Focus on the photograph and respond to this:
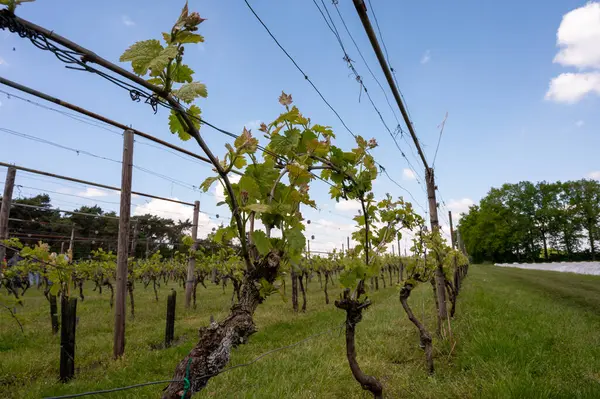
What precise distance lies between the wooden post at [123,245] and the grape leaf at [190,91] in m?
5.62

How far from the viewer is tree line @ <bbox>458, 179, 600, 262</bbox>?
54375 millimetres

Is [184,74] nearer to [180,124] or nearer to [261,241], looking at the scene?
[180,124]

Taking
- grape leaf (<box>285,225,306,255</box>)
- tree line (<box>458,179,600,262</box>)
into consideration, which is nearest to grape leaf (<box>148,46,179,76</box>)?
grape leaf (<box>285,225,306,255</box>)

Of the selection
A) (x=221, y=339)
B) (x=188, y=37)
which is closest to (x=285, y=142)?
(x=188, y=37)

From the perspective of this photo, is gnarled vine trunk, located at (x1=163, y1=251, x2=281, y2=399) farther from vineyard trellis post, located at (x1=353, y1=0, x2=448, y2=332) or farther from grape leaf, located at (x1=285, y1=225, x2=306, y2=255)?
vineyard trellis post, located at (x1=353, y1=0, x2=448, y2=332)

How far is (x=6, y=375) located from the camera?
18.3 feet

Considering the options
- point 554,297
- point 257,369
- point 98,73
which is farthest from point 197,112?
point 554,297

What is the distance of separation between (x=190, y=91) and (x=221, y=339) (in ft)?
3.92

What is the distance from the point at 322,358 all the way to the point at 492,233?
62.7m

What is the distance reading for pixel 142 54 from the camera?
110cm

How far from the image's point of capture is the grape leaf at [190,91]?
45.5 inches

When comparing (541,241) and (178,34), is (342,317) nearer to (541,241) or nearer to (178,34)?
(178,34)

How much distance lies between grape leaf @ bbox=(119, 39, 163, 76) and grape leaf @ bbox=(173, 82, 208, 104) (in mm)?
122

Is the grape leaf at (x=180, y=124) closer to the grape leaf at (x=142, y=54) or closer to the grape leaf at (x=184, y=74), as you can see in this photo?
the grape leaf at (x=184, y=74)
